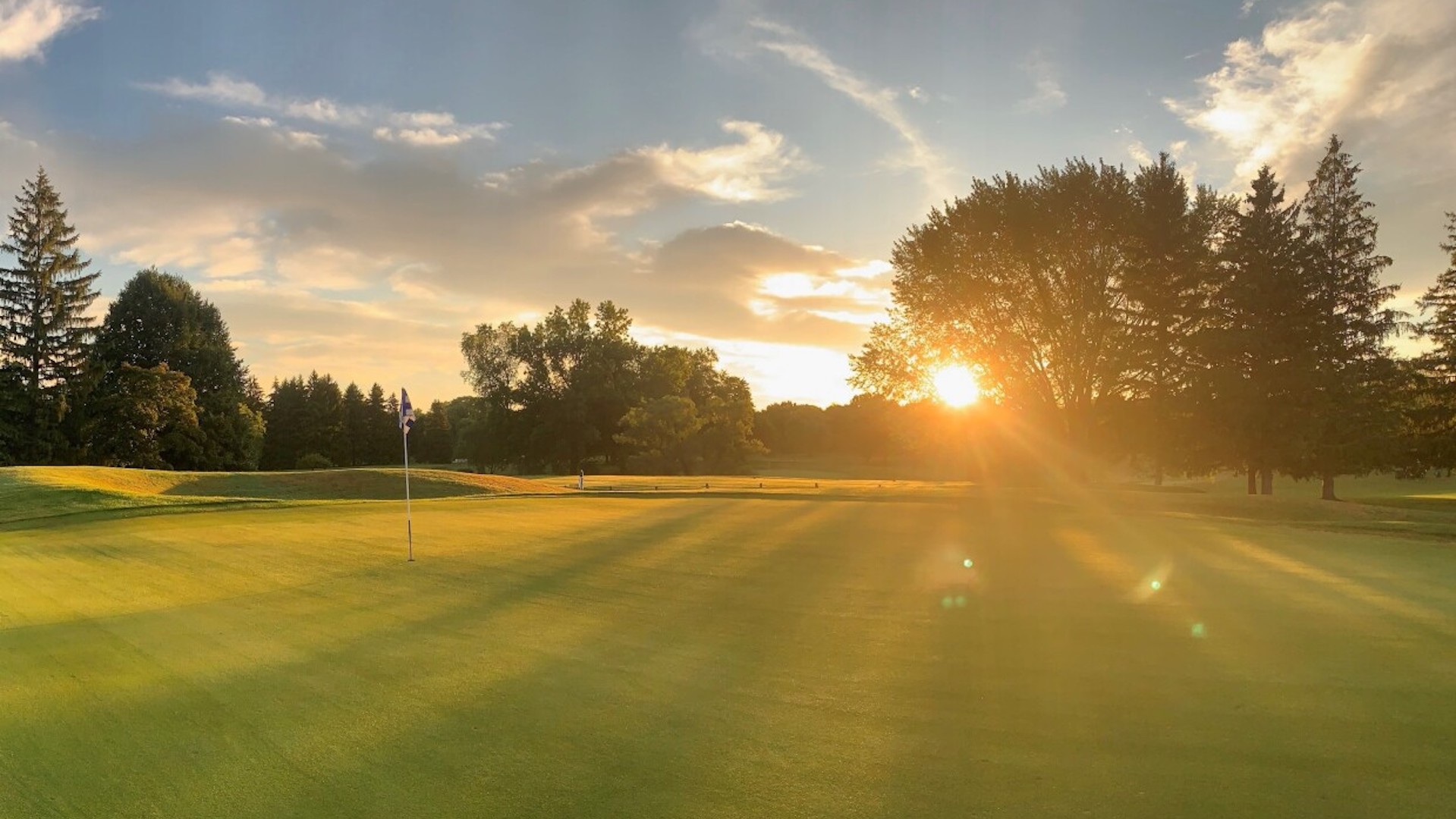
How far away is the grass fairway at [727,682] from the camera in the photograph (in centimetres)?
446

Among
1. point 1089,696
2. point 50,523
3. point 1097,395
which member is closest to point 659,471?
point 1097,395

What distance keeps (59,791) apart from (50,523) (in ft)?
72.3

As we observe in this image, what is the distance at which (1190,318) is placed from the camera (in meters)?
→ 34.9

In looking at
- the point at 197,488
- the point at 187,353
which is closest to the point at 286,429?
the point at 187,353

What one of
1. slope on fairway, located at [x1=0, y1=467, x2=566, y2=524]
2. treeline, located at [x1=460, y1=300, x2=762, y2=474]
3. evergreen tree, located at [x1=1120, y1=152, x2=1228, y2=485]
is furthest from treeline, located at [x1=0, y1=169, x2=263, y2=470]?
evergreen tree, located at [x1=1120, y1=152, x2=1228, y2=485]

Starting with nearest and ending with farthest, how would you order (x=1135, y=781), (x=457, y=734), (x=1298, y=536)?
(x=1135, y=781), (x=457, y=734), (x=1298, y=536)

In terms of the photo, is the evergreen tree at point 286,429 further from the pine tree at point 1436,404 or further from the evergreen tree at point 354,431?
the pine tree at point 1436,404

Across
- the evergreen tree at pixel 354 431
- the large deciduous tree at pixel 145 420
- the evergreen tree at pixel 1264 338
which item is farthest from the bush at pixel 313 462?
the evergreen tree at pixel 1264 338

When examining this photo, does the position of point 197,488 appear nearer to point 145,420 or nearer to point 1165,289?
point 145,420

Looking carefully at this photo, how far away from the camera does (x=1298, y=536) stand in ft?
57.9

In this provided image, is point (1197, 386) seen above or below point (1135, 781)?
above

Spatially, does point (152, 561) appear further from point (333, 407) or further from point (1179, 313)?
point (333, 407)

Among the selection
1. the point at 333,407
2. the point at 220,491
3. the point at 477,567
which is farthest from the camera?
the point at 333,407

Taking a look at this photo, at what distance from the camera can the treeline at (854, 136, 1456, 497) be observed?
33.5 m
